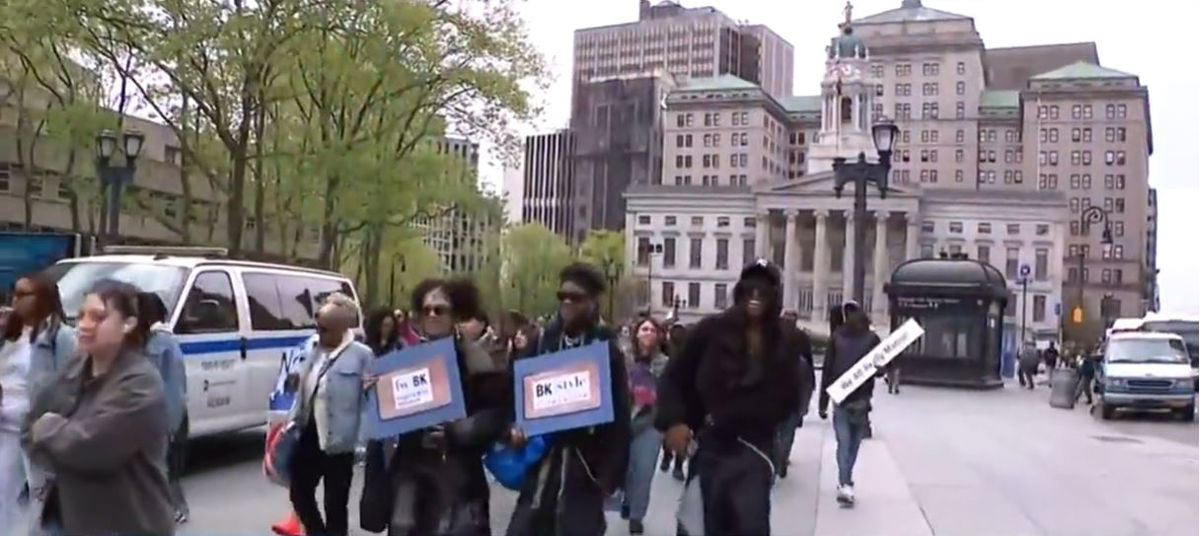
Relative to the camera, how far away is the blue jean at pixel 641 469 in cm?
1006

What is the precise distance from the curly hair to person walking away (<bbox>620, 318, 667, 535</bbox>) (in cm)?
355

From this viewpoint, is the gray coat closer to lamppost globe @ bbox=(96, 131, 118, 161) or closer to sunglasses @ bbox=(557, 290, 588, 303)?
sunglasses @ bbox=(557, 290, 588, 303)

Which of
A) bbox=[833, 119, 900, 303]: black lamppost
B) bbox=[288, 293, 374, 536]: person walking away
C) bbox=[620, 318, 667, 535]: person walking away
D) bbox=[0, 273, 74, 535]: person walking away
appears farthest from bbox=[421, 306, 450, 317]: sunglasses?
bbox=[833, 119, 900, 303]: black lamppost

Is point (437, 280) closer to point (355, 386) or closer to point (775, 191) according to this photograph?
point (355, 386)

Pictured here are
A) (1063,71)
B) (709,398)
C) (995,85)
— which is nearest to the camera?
(709,398)

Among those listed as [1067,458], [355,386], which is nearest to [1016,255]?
[1067,458]

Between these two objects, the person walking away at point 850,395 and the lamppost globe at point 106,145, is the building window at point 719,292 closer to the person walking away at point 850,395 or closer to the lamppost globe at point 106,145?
Answer: the lamppost globe at point 106,145

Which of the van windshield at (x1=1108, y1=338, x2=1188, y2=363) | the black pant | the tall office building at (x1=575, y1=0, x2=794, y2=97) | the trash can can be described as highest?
the tall office building at (x1=575, y1=0, x2=794, y2=97)

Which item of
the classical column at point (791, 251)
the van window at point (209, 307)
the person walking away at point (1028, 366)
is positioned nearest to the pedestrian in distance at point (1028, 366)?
the person walking away at point (1028, 366)

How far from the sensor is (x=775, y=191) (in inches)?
5012

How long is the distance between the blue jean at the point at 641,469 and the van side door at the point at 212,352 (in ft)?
13.9

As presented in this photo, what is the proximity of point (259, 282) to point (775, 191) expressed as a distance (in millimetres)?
115776

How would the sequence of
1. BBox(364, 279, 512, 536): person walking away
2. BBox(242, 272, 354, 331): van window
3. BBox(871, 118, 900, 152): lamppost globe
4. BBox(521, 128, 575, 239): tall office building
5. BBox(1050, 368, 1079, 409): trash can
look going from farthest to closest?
BBox(521, 128, 575, 239): tall office building → BBox(1050, 368, 1079, 409): trash can → BBox(871, 118, 900, 152): lamppost globe → BBox(242, 272, 354, 331): van window → BBox(364, 279, 512, 536): person walking away

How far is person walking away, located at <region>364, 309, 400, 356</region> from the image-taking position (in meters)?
10.1
